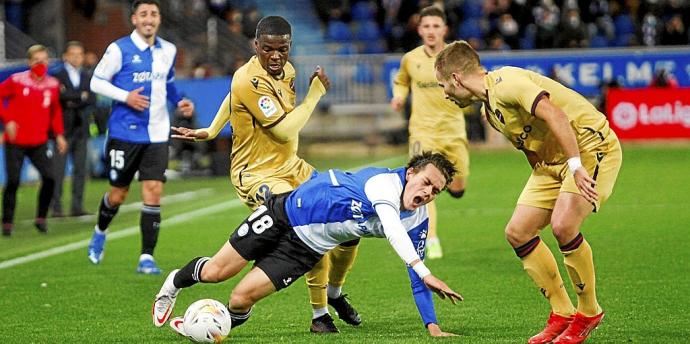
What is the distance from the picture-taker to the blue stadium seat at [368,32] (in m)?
30.5

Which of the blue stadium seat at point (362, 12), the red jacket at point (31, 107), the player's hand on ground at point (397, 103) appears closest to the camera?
the player's hand on ground at point (397, 103)

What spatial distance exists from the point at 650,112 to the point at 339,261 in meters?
18.7

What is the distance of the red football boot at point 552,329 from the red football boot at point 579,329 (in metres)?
0.07

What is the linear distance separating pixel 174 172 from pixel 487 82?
16.1m

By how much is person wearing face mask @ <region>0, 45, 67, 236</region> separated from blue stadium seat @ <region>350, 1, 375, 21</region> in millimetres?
16251

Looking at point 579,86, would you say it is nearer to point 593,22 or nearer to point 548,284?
point 593,22

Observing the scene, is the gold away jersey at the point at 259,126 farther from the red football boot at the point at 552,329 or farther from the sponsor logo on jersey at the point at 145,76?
the sponsor logo on jersey at the point at 145,76

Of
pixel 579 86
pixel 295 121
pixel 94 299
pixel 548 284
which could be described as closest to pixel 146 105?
pixel 94 299

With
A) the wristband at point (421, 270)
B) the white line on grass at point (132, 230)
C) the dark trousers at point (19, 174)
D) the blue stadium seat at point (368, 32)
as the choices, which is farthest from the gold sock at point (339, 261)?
the blue stadium seat at point (368, 32)

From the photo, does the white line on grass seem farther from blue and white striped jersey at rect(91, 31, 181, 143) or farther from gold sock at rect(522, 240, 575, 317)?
gold sock at rect(522, 240, 575, 317)

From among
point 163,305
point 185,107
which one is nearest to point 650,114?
point 185,107

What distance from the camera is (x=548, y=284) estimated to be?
26.2 feet

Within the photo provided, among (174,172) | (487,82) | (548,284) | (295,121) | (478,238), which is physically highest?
(487,82)

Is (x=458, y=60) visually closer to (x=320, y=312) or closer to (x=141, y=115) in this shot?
(x=320, y=312)
